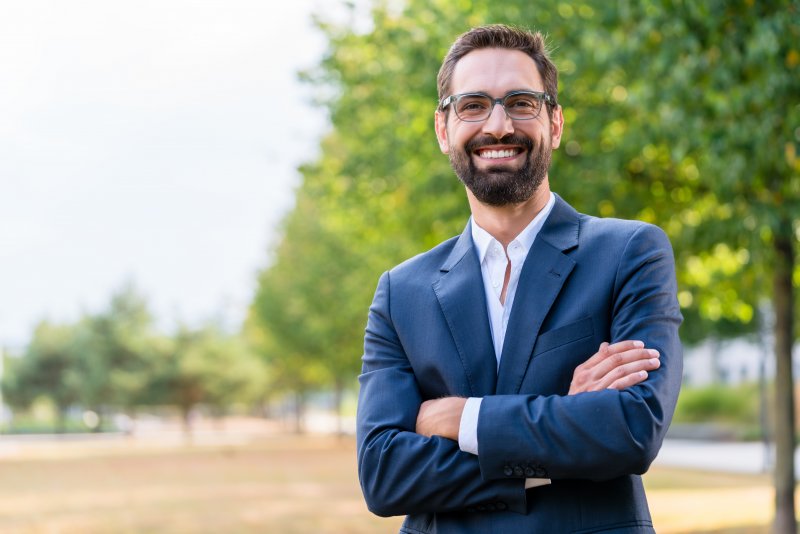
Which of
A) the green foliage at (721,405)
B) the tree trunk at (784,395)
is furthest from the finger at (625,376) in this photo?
the green foliage at (721,405)

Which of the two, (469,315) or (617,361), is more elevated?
(469,315)

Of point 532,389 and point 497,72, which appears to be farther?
point 497,72

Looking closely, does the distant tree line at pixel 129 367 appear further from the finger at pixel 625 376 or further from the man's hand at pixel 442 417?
the finger at pixel 625 376

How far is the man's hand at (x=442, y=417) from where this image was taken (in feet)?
9.45

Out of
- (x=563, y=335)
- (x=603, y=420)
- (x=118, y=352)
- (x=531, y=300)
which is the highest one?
(x=118, y=352)

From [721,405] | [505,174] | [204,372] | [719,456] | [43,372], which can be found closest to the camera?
[505,174]

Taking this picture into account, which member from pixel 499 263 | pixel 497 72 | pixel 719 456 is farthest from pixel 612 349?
pixel 719 456

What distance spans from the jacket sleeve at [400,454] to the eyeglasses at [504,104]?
0.63 metres

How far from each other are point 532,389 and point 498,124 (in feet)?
2.49

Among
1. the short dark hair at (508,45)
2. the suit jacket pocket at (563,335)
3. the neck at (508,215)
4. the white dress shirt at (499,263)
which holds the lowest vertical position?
the suit jacket pocket at (563,335)

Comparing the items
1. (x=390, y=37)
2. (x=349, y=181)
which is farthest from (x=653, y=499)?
(x=390, y=37)

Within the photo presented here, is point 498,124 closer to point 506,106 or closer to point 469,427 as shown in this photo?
point 506,106

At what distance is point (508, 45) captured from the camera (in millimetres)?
3002

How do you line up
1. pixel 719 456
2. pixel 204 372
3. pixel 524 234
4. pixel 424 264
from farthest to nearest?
pixel 204 372 → pixel 719 456 → pixel 424 264 → pixel 524 234
